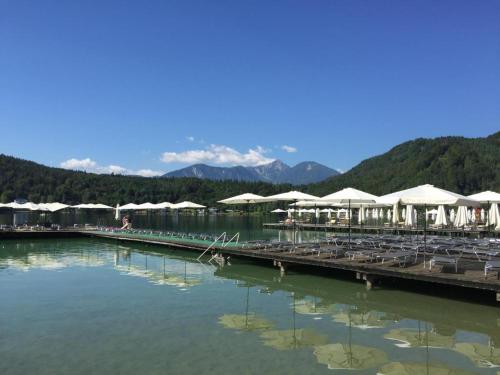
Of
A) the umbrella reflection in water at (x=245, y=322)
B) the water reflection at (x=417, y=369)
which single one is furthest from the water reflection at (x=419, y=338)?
the umbrella reflection in water at (x=245, y=322)

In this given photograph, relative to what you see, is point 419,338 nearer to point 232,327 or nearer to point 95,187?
point 232,327

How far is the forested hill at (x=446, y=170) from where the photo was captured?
125312 millimetres

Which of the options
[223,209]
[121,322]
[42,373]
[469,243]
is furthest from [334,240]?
[223,209]

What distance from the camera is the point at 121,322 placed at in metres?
12.9

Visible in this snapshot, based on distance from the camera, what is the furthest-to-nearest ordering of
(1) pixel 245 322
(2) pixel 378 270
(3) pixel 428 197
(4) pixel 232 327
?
(2) pixel 378 270
(3) pixel 428 197
(1) pixel 245 322
(4) pixel 232 327

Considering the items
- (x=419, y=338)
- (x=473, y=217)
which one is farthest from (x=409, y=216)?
(x=419, y=338)

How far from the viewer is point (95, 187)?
16550 centimetres

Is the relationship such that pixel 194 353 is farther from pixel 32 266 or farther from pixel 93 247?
pixel 93 247

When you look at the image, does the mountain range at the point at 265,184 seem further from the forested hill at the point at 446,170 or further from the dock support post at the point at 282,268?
the dock support post at the point at 282,268

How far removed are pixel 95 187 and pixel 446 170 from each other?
119 metres

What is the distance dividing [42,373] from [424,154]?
528 feet

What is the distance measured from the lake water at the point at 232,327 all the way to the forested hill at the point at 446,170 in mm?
110728

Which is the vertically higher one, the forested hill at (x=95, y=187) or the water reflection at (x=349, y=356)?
the forested hill at (x=95, y=187)

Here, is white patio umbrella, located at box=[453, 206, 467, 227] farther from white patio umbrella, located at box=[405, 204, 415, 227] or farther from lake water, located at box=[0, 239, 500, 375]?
lake water, located at box=[0, 239, 500, 375]
